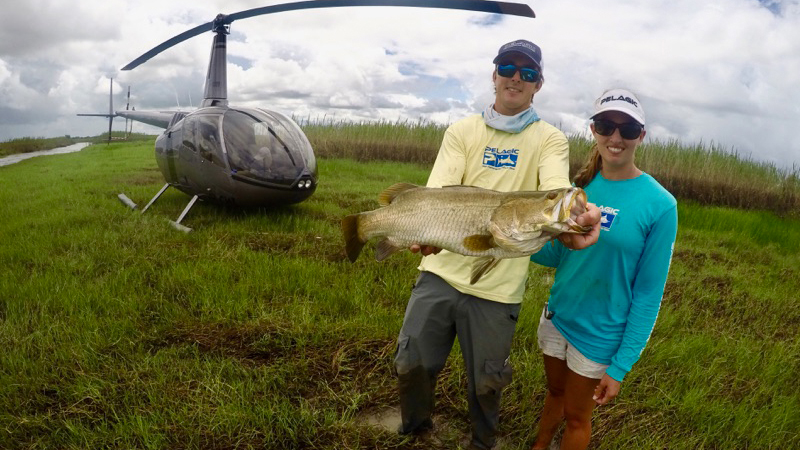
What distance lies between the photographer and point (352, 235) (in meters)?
2.72

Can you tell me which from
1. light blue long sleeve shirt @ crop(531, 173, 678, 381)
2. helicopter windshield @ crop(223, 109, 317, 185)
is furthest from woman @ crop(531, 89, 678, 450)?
helicopter windshield @ crop(223, 109, 317, 185)

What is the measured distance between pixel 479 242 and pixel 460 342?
2.71 ft

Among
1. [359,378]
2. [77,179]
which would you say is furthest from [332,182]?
[359,378]

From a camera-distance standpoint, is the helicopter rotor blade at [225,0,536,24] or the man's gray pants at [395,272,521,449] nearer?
the man's gray pants at [395,272,521,449]

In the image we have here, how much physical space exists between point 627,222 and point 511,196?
65cm

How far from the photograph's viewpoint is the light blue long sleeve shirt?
2367 millimetres

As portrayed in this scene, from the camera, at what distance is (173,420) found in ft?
10.2

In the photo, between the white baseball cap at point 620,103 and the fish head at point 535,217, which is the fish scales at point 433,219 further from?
the white baseball cap at point 620,103

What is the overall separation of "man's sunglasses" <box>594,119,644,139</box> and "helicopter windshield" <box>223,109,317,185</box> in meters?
6.14

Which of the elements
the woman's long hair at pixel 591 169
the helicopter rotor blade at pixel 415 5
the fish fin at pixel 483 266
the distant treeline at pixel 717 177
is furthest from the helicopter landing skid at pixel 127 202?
the distant treeline at pixel 717 177

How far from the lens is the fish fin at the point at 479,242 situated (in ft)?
7.42

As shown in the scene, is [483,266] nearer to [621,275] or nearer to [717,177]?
[621,275]

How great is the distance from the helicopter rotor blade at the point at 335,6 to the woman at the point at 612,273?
475 centimetres

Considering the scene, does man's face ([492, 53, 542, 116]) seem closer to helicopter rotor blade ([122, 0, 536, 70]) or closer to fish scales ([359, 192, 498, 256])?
fish scales ([359, 192, 498, 256])
